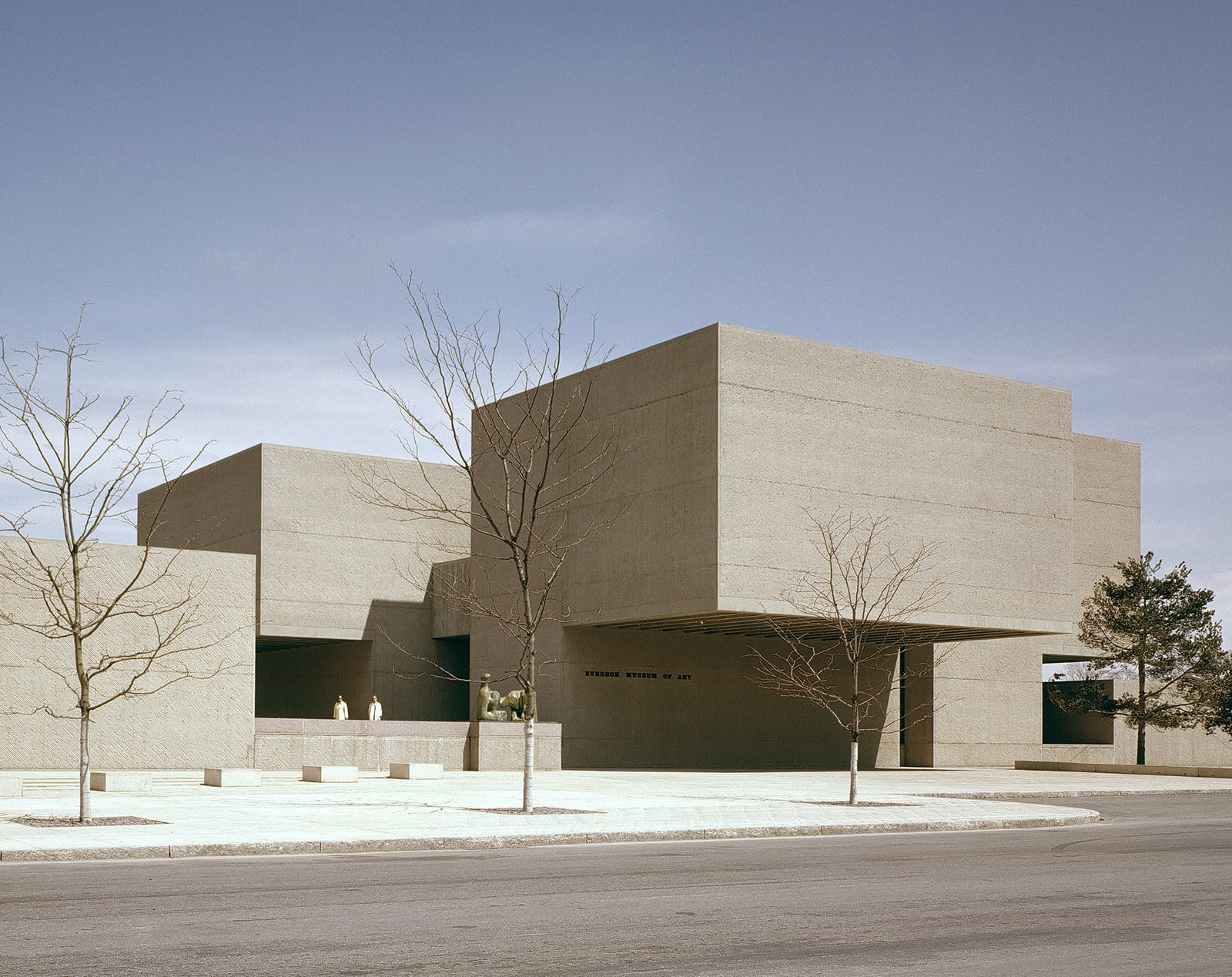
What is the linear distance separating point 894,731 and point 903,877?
37.2m

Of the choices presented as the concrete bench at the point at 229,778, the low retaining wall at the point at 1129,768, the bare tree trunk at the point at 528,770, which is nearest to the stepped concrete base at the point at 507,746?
the concrete bench at the point at 229,778

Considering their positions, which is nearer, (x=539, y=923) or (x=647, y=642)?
(x=539, y=923)

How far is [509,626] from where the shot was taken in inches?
940

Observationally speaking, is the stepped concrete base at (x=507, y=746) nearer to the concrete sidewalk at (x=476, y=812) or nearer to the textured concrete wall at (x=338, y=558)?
the concrete sidewalk at (x=476, y=812)

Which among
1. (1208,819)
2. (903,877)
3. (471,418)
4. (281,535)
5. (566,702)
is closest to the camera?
(903,877)

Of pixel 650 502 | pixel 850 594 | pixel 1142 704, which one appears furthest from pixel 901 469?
pixel 1142 704

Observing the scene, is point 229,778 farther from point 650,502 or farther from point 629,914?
point 629,914

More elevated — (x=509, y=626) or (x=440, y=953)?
(x=509, y=626)

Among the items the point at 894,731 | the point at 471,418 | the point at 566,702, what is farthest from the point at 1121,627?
the point at 471,418

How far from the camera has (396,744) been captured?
37.4m

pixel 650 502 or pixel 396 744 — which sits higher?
pixel 650 502

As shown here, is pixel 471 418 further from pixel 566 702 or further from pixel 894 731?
pixel 894 731

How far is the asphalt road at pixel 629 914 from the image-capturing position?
8078 mm

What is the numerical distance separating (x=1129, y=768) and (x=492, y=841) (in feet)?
117
